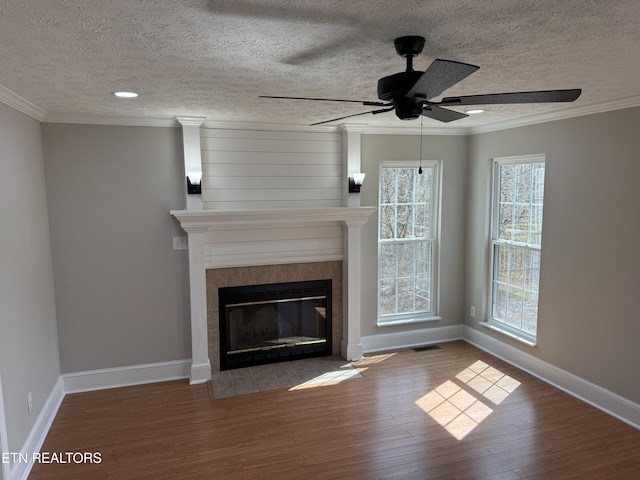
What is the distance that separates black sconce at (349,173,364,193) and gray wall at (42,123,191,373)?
67.9 inches

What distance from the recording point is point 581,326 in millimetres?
4082

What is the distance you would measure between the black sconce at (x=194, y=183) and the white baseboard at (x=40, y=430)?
6.93 feet

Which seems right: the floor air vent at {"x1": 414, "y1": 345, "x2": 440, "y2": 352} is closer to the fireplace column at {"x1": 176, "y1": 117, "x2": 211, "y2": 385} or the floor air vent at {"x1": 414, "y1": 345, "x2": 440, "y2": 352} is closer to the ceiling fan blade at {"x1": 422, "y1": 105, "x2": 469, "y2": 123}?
the fireplace column at {"x1": 176, "y1": 117, "x2": 211, "y2": 385}

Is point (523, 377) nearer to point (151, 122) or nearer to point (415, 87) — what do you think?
point (415, 87)

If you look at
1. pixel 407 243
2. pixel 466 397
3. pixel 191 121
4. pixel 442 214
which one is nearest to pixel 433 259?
pixel 407 243

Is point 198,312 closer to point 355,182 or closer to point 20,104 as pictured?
point 355,182

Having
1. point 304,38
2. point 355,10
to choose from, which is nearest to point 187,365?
point 304,38

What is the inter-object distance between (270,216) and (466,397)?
99.2 inches

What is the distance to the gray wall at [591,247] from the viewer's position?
363cm

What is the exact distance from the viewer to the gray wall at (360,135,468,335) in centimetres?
508

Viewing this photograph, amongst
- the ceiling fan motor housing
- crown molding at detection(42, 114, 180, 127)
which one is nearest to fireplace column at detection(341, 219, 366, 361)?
crown molding at detection(42, 114, 180, 127)

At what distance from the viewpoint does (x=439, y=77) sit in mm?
1771

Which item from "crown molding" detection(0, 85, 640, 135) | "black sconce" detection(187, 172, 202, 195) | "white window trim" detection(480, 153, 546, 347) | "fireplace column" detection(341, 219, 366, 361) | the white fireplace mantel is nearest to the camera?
"crown molding" detection(0, 85, 640, 135)

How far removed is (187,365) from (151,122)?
2.42 meters
